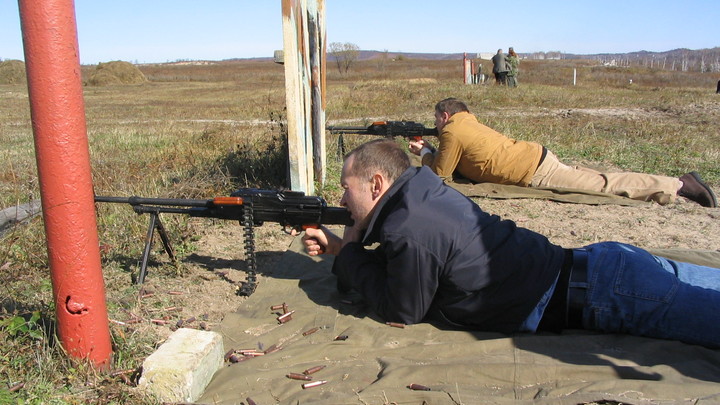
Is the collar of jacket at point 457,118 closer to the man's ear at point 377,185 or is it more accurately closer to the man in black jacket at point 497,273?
the man in black jacket at point 497,273

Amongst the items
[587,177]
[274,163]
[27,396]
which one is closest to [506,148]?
[587,177]

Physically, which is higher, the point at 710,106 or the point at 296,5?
the point at 296,5

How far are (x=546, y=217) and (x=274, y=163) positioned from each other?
11.0 ft

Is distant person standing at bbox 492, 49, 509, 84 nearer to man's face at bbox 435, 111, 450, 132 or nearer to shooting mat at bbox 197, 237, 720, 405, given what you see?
man's face at bbox 435, 111, 450, 132

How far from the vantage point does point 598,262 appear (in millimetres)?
3268

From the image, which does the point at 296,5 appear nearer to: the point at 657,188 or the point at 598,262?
the point at 598,262

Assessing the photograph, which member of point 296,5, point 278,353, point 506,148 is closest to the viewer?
point 278,353

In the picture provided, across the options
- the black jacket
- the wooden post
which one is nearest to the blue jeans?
the black jacket

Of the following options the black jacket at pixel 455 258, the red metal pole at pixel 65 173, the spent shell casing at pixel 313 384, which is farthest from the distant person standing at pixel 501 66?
the red metal pole at pixel 65 173

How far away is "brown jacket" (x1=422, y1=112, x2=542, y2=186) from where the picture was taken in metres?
7.18

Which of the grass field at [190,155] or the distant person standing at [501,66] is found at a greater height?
the distant person standing at [501,66]

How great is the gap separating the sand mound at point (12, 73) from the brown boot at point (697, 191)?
137ft

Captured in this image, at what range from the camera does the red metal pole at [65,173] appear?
101 inches

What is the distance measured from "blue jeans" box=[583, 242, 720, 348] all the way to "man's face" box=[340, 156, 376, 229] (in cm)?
131
